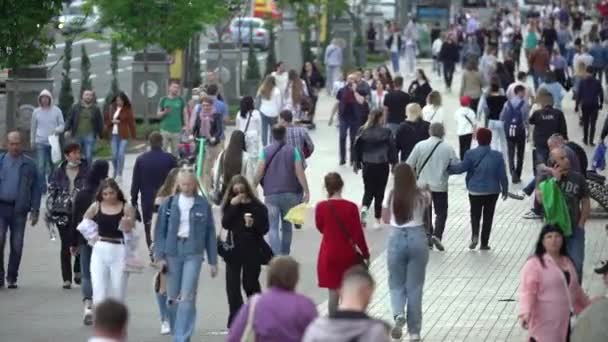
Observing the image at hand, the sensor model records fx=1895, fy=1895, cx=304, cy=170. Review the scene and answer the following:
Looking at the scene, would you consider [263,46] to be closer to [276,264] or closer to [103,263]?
[103,263]

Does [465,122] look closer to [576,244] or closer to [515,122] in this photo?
[515,122]

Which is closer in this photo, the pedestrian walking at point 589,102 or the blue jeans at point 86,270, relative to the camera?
the blue jeans at point 86,270

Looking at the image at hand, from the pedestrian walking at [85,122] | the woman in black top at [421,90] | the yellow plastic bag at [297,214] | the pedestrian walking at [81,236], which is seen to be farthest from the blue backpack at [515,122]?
the pedestrian walking at [81,236]

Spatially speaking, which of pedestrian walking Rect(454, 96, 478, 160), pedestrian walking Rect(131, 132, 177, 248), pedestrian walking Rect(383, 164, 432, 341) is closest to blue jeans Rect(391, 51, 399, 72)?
pedestrian walking Rect(454, 96, 478, 160)

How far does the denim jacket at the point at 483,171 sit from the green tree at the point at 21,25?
6782 mm

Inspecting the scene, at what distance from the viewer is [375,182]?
23.1 m

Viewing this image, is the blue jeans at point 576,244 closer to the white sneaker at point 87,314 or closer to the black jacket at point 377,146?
the white sneaker at point 87,314

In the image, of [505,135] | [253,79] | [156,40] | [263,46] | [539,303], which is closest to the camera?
[539,303]

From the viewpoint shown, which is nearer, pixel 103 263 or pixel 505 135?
pixel 103 263

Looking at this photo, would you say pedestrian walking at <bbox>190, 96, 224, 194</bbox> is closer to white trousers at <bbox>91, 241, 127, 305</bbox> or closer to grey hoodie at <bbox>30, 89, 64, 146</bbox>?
grey hoodie at <bbox>30, 89, 64, 146</bbox>

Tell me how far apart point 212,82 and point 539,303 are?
1665 centimetres

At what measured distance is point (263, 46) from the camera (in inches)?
2574

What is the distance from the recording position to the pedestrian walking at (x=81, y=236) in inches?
666

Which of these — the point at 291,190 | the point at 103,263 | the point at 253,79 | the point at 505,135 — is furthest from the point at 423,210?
the point at 253,79
